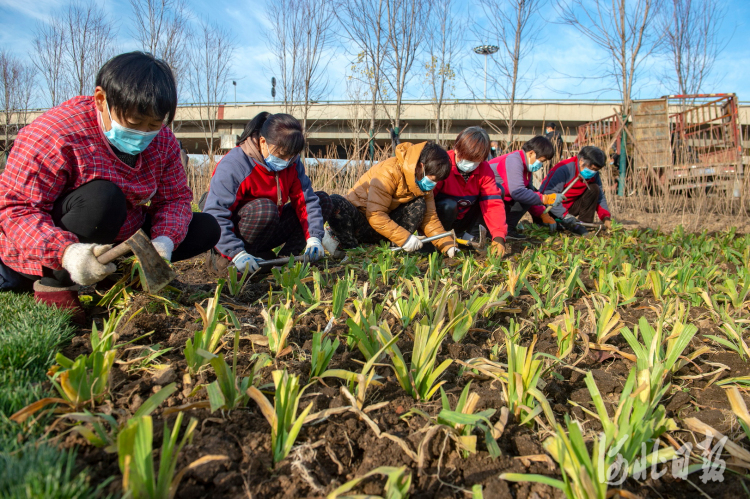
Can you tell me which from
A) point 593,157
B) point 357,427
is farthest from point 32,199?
point 593,157

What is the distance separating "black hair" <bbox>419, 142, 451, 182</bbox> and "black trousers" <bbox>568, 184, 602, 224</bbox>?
3020 mm

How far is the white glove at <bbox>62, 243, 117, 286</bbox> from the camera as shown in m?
1.54

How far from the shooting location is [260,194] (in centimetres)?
296

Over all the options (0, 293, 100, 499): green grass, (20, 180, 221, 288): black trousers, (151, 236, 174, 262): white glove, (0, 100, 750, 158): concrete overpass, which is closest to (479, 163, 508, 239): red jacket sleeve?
(151, 236, 174, 262): white glove

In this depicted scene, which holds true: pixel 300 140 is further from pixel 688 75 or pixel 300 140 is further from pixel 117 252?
pixel 688 75

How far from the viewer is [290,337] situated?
1.56 meters

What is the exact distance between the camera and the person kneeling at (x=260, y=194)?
8.86 feet

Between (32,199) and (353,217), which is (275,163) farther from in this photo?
(32,199)

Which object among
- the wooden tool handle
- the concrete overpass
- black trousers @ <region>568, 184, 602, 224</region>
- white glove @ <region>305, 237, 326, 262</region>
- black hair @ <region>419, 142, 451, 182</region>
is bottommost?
white glove @ <region>305, 237, 326, 262</region>

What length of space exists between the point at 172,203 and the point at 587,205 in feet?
16.4

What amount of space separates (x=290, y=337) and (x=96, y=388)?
64cm

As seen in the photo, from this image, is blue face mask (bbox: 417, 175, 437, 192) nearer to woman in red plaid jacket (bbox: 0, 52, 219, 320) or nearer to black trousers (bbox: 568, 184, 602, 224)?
woman in red plaid jacket (bbox: 0, 52, 219, 320)

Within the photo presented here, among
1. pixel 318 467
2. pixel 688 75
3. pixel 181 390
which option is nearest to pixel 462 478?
pixel 318 467

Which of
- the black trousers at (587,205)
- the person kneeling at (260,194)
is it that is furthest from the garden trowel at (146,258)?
the black trousers at (587,205)
